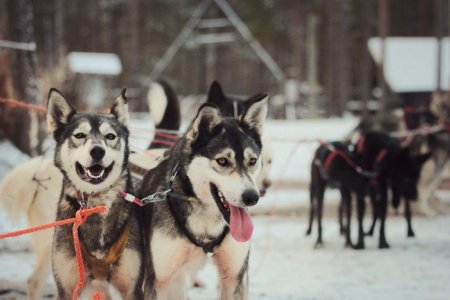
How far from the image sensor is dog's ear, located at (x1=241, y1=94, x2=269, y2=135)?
9.75 ft

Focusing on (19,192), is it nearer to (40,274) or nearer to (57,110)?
(40,274)

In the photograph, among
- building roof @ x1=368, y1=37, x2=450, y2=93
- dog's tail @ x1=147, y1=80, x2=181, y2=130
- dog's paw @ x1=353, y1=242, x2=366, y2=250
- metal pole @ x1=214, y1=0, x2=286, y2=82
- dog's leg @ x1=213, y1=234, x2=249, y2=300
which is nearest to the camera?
dog's leg @ x1=213, y1=234, x2=249, y2=300

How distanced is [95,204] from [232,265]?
2.32 ft

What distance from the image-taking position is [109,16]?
117 ft

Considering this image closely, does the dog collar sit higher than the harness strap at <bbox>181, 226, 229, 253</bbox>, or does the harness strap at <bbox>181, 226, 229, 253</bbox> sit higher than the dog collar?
the dog collar

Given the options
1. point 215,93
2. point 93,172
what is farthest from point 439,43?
point 93,172

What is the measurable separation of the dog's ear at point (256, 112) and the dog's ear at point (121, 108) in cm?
58

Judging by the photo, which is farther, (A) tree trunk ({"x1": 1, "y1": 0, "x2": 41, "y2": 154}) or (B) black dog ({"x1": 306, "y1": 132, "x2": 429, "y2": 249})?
(A) tree trunk ({"x1": 1, "y1": 0, "x2": 41, "y2": 154})

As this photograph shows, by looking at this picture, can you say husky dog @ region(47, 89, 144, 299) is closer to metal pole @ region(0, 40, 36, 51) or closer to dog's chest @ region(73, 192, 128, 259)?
dog's chest @ region(73, 192, 128, 259)

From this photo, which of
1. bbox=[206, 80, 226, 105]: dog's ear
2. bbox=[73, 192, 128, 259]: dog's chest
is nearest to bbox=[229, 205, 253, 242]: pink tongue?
bbox=[73, 192, 128, 259]: dog's chest

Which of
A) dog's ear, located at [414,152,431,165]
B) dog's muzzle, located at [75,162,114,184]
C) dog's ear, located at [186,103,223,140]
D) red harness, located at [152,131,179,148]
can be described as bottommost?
dog's ear, located at [414,152,431,165]

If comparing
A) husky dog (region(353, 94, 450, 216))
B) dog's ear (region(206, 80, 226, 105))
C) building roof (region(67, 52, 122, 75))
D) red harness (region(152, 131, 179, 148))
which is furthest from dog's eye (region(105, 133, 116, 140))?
building roof (region(67, 52, 122, 75))

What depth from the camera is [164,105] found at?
4.86m

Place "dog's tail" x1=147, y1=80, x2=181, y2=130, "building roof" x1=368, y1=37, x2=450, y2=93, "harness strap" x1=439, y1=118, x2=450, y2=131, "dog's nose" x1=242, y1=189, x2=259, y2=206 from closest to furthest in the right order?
"dog's nose" x1=242, y1=189, x2=259, y2=206 < "dog's tail" x1=147, y1=80, x2=181, y2=130 < "harness strap" x1=439, y1=118, x2=450, y2=131 < "building roof" x1=368, y1=37, x2=450, y2=93
